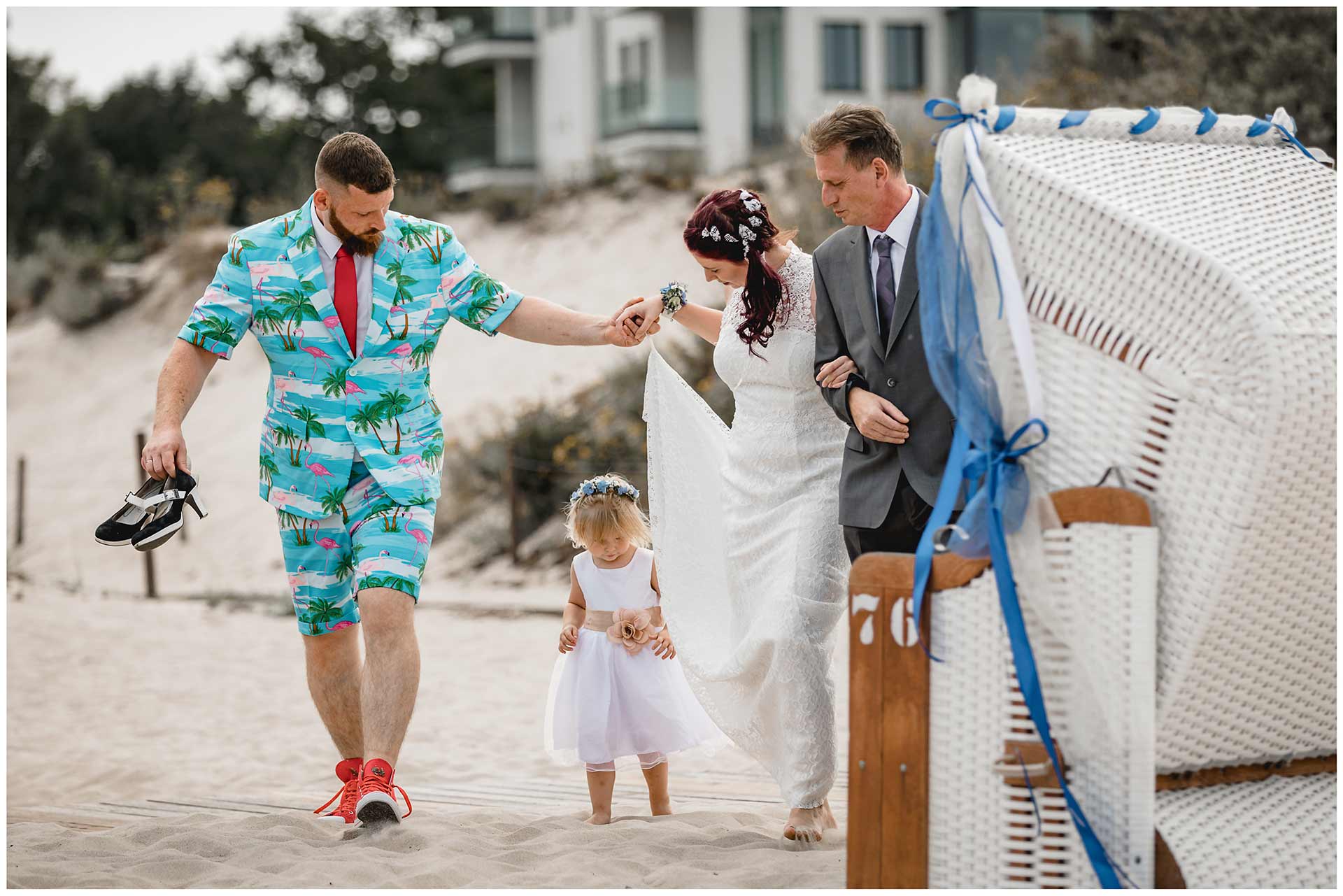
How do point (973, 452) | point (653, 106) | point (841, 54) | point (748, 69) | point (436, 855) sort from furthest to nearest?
point (653, 106) → point (748, 69) → point (841, 54) → point (436, 855) → point (973, 452)

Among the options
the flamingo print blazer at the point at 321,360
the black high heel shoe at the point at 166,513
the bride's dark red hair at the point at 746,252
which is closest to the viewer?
the black high heel shoe at the point at 166,513

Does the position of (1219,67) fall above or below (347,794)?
above

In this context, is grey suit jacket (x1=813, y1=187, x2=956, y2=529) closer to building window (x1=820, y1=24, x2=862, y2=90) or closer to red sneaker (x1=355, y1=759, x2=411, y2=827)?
red sneaker (x1=355, y1=759, x2=411, y2=827)

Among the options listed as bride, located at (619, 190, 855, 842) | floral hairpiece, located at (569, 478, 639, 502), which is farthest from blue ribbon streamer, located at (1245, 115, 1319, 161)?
floral hairpiece, located at (569, 478, 639, 502)

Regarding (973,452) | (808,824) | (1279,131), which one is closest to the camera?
(973,452)

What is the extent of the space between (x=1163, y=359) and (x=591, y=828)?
235 centimetres

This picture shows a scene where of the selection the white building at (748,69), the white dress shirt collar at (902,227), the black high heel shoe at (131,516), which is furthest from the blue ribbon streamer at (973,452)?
the white building at (748,69)

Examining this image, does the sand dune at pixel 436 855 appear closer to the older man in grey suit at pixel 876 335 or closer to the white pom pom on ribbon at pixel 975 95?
the older man in grey suit at pixel 876 335

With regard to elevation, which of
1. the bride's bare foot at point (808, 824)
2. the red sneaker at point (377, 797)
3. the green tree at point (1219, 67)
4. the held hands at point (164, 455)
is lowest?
the bride's bare foot at point (808, 824)

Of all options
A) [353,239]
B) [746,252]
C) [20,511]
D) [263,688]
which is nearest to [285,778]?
[263,688]

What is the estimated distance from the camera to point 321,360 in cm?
424

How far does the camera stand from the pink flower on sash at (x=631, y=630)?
179 inches

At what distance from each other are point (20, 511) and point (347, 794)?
502 inches

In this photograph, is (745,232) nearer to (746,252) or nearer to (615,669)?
(746,252)
